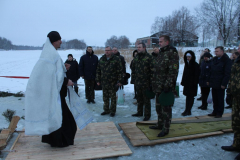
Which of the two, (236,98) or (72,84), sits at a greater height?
(72,84)

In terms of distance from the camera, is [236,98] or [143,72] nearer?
[236,98]

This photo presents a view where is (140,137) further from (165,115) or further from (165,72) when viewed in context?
(165,72)

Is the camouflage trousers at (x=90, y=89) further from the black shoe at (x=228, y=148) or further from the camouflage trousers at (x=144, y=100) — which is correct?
the black shoe at (x=228, y=148)

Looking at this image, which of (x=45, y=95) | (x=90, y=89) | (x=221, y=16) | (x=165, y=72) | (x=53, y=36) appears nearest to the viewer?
(x=45, y=95)

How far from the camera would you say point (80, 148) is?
3.41 meters

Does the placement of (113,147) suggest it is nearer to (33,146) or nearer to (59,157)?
(59,157)

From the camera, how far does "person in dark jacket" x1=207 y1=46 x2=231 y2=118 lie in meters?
4.86

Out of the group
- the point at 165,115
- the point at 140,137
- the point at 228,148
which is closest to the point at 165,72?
the point at 165,115

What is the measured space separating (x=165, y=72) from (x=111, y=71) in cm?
202

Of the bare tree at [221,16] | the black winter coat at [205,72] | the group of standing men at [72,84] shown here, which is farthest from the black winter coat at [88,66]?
the bare tree at [221,16]

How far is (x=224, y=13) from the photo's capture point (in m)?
28.4

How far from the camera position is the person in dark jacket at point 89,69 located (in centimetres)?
681

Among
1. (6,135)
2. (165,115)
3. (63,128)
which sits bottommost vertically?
(6,135)

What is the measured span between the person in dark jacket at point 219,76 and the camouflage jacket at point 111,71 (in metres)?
2.63
